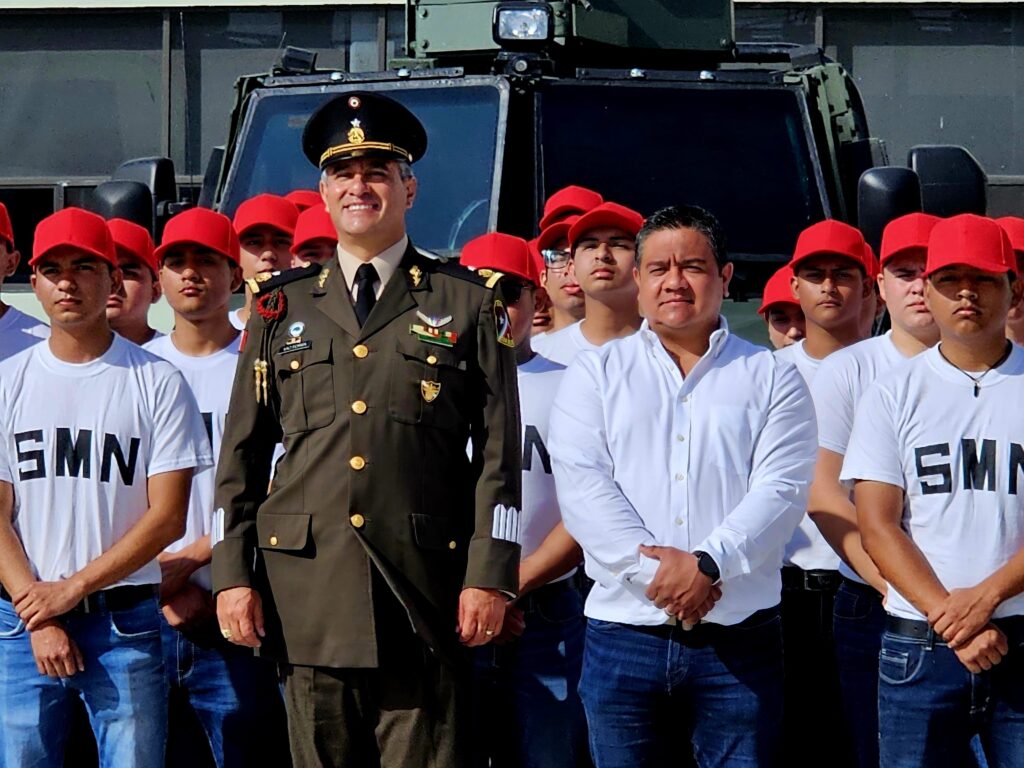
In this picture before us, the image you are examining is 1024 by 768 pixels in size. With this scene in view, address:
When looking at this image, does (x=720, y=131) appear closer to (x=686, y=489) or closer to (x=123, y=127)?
(x=686, y=489)

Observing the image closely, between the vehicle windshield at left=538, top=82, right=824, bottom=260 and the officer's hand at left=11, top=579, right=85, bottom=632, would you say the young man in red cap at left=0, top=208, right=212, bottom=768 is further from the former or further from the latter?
the vehicle windshield at left=538, top=82, right=824, bottom=260

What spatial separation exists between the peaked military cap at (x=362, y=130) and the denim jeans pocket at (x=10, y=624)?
4.78 ft

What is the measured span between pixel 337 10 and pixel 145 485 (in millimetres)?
10256

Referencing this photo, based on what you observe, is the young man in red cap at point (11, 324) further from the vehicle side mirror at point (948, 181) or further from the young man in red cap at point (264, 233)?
the vehicle side mirror at point (948, 181)

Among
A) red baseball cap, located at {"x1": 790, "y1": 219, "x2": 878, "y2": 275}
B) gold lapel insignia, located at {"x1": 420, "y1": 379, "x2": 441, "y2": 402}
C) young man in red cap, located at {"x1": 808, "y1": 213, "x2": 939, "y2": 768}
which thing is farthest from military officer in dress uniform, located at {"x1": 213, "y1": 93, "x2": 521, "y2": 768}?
red baseball cap, located at {"x1": 790, "y1": 219, "x2": 878, "y2": 275}

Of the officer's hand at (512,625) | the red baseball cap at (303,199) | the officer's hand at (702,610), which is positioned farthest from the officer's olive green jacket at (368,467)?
the red baseball cap at (303,199)

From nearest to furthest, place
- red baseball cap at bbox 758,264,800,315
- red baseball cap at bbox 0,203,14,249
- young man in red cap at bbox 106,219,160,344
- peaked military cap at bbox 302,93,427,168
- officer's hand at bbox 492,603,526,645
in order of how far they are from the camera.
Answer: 1. peaked military cap at bbox 302,93,427,168
2. officer's hand at bbox 492,603,526,645
3. red baseball cap at bbox 0,203,14,249
4. young man in red cap at bbox 106,219,160,344
5. red baseball cap at bbox 758,264,800,315

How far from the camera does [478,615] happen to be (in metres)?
4.31

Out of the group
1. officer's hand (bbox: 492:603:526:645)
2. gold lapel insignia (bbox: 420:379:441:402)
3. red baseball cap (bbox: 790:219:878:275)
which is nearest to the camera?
gold lapel insignia (bbox: 420:379:441:402)

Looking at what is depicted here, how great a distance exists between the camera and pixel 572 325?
246 inches

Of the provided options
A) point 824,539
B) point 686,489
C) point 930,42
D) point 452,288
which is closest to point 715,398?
point 686,489

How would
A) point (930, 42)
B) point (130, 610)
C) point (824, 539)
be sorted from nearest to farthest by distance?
1. point (130, 610)
2. point (824, 539)
3. point (930, 42)

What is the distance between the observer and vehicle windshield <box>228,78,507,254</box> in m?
7.18

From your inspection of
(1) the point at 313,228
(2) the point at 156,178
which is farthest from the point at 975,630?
(2) the point at 156,178
